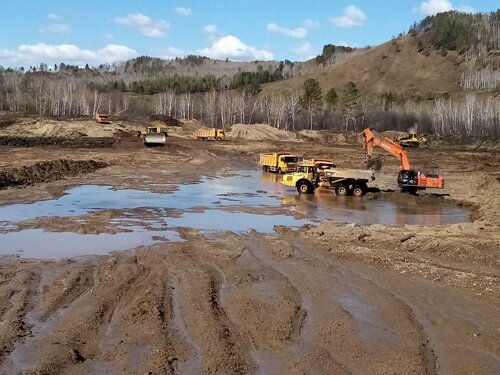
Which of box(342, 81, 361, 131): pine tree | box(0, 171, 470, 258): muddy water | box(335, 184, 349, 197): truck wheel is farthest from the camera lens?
box(342, 81, 361, 131): pine tree

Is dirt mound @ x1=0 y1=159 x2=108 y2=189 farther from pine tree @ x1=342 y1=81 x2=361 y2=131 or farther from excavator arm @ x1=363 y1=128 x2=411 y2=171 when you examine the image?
pine tree @ x1=342 y1=81 x2=361 y2=131

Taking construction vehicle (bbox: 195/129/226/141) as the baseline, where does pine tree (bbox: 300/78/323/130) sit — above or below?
above

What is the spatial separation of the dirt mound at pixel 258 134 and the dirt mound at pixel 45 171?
41.1 m

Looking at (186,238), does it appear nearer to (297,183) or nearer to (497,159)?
(297,183)

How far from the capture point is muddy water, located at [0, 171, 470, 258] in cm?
1698

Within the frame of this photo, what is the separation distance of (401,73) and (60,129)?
126778 millimetres

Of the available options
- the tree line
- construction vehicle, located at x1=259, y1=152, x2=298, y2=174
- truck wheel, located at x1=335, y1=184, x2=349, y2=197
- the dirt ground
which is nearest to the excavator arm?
truck wheel, located at x1=335, y1=184, x2=349, y2=197

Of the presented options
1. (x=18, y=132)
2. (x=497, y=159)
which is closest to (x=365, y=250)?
(x=497, y=159)

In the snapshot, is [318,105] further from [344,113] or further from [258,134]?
[258,134]

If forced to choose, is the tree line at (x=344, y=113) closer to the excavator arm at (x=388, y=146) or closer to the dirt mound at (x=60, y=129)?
the dirt mound at (x=60, y=129)

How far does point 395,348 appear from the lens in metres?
8.62

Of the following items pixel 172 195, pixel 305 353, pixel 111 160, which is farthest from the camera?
pixel 111 160

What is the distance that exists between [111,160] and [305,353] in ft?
135

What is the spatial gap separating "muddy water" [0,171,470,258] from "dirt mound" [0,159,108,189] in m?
3.49
